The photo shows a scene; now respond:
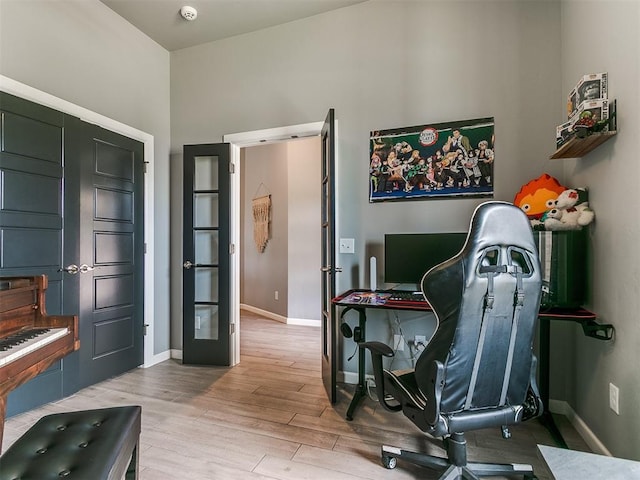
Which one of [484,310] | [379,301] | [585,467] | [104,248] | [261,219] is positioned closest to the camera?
[585,467]

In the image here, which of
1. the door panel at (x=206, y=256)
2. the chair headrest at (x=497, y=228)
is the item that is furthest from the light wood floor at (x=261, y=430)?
the chair headrest at (x=497, y=228)

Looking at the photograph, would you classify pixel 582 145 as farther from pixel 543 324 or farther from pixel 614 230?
pixel 543 324

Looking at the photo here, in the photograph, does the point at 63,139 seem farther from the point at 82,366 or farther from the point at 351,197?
the point at 351,197

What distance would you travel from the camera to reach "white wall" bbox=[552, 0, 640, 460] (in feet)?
4.71

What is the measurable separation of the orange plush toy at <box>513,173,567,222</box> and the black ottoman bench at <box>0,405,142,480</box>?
235cm

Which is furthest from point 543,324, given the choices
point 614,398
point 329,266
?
point 329,266

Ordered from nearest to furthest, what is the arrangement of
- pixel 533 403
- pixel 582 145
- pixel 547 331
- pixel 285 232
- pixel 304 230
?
pixel 533 403, pixel 582 145, pixel 547 331, pixel 304 230, pixel 285 232

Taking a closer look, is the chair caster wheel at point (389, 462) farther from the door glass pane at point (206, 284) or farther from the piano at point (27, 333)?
the door glass pane at point (206, 284)

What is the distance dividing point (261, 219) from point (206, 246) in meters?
2.34

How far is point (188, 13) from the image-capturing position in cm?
279

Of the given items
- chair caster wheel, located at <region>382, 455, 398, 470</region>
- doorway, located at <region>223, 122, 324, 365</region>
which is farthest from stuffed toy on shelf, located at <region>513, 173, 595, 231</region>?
doorway, located at <region>223, 122, 324, 365</region>

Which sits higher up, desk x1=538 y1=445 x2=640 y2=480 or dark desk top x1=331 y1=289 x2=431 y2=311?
dark desk top x1=331 y1=289 x2=431 y2=311

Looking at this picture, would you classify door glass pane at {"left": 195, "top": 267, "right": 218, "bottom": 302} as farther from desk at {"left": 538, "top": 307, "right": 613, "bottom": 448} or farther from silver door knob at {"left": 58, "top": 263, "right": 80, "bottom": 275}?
desk at {"left": 538, "top": 307, "right": 613, "bottom": 448}

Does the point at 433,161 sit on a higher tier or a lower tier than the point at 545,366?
higher
